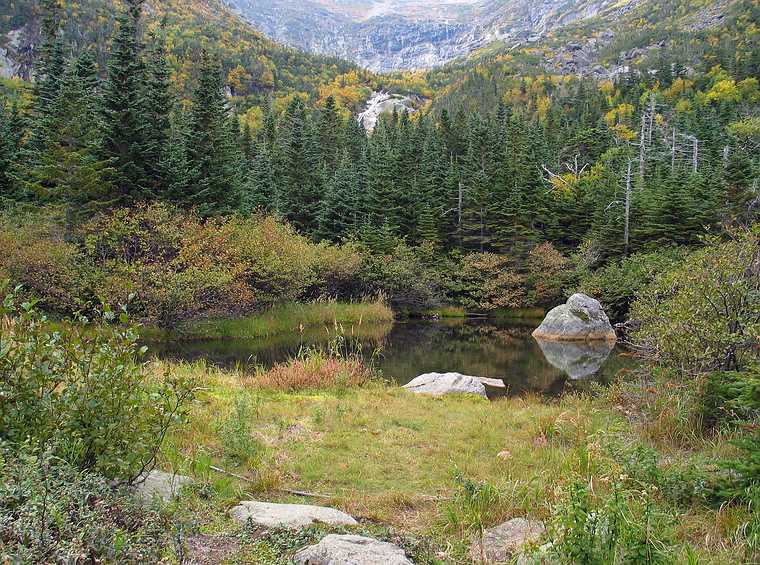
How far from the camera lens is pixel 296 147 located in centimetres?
3691

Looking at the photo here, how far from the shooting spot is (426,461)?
5773 millimetres

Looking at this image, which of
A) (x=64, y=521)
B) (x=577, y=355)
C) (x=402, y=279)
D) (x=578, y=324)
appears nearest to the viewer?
(x=64, y=521)

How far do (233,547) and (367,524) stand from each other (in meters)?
1.06

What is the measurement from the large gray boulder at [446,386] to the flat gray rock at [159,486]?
7.41 meters

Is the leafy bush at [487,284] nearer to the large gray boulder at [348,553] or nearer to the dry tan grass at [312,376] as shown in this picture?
the dry tan grass at [312,376]

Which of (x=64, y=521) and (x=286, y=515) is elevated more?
(x=64, y=521)

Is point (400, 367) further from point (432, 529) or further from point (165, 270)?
point (432, 529)

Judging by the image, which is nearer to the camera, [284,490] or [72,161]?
[284,490]

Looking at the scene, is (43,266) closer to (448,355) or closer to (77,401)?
(448,355)

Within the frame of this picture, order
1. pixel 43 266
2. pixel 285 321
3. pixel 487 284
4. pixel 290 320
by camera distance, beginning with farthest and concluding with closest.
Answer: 1. pixel 487 284
2. pixel 290 320
3. pixel 285 321
4. pixel 43 266

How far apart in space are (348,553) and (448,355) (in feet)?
55.1

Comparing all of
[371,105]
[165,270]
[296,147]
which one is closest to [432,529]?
[165,270]

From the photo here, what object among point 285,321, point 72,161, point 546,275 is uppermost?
point 72,161

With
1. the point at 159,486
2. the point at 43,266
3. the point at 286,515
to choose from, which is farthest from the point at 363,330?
the point at 286,515
